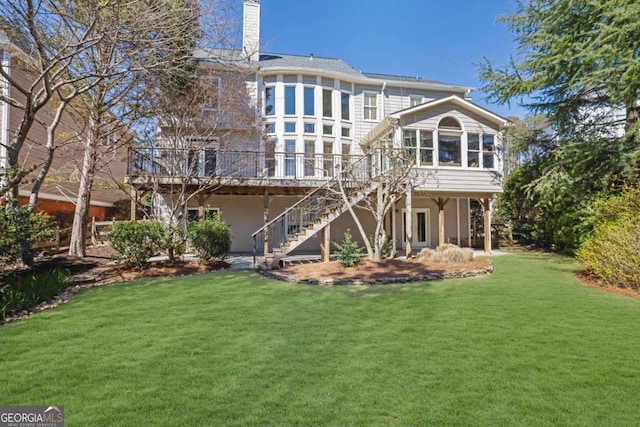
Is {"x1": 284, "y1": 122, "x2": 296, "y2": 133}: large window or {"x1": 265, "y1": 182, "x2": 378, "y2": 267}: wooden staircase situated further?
{"x1": 284, "y1": 122, "x2": 296, "y2": 133}: large window

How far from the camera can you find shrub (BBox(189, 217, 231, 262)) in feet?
33.2

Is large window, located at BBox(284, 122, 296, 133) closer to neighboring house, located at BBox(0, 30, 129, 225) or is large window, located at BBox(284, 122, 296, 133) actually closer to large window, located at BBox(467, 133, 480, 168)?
neighboring house, located at BBox(0, 30, 129, 225)

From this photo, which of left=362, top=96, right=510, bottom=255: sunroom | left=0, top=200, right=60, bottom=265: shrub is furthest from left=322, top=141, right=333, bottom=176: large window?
left=0, top=200, right=60, bottom=265: shrub

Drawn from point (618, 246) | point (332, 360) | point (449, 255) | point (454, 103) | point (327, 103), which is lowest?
point (332, 360)

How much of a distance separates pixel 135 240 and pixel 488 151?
1258 centimetres

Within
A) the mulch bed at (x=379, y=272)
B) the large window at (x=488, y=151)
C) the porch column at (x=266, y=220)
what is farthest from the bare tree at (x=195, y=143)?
the large window at (x=488, y=151)

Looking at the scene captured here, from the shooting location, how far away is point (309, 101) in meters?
16.9

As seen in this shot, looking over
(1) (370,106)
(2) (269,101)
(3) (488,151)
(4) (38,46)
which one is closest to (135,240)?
(4) (38,46)

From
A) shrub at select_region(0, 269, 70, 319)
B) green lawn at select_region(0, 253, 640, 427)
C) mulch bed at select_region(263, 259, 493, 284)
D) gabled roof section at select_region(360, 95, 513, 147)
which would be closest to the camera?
green lawn at select_region(0, 253, 640, 427)

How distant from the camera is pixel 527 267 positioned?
33.3 feet

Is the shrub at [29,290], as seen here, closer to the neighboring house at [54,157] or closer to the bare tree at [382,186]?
the neighboring house at [54,157]

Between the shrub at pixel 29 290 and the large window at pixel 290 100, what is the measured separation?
1160 cm

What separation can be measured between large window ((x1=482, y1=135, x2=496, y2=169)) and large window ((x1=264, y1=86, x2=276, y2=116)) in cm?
932

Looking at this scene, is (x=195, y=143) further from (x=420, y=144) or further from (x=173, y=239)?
(x=420, y=144)
